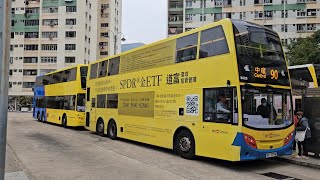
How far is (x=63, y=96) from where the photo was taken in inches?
957

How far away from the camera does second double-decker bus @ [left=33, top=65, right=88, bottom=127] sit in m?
22.3

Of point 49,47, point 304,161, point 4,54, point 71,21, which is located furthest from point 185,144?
point 49,47

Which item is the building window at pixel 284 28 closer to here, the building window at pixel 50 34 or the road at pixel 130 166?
the building window at pixel 50 34

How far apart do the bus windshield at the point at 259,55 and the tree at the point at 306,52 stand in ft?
85.1

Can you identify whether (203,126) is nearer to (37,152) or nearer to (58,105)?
(37,152)

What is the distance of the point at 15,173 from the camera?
8.08 m

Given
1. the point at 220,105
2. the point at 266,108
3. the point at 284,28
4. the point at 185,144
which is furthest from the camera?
the point at 284,28

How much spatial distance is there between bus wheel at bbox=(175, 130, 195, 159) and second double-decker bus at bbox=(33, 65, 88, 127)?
12.1 meters

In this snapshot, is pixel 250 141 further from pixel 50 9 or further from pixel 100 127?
pixel 50 9

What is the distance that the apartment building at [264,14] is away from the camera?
2169 inches

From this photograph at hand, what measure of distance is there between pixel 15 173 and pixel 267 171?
653 cm

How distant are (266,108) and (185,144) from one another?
9.48 feet

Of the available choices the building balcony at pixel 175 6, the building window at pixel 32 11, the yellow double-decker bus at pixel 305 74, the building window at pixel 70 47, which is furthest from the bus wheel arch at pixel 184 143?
the building window at pixel 32 11

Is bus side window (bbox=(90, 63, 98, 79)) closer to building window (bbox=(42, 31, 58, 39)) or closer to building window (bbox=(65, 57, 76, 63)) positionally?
building window (bbox=(65, 57, 76, 63))
